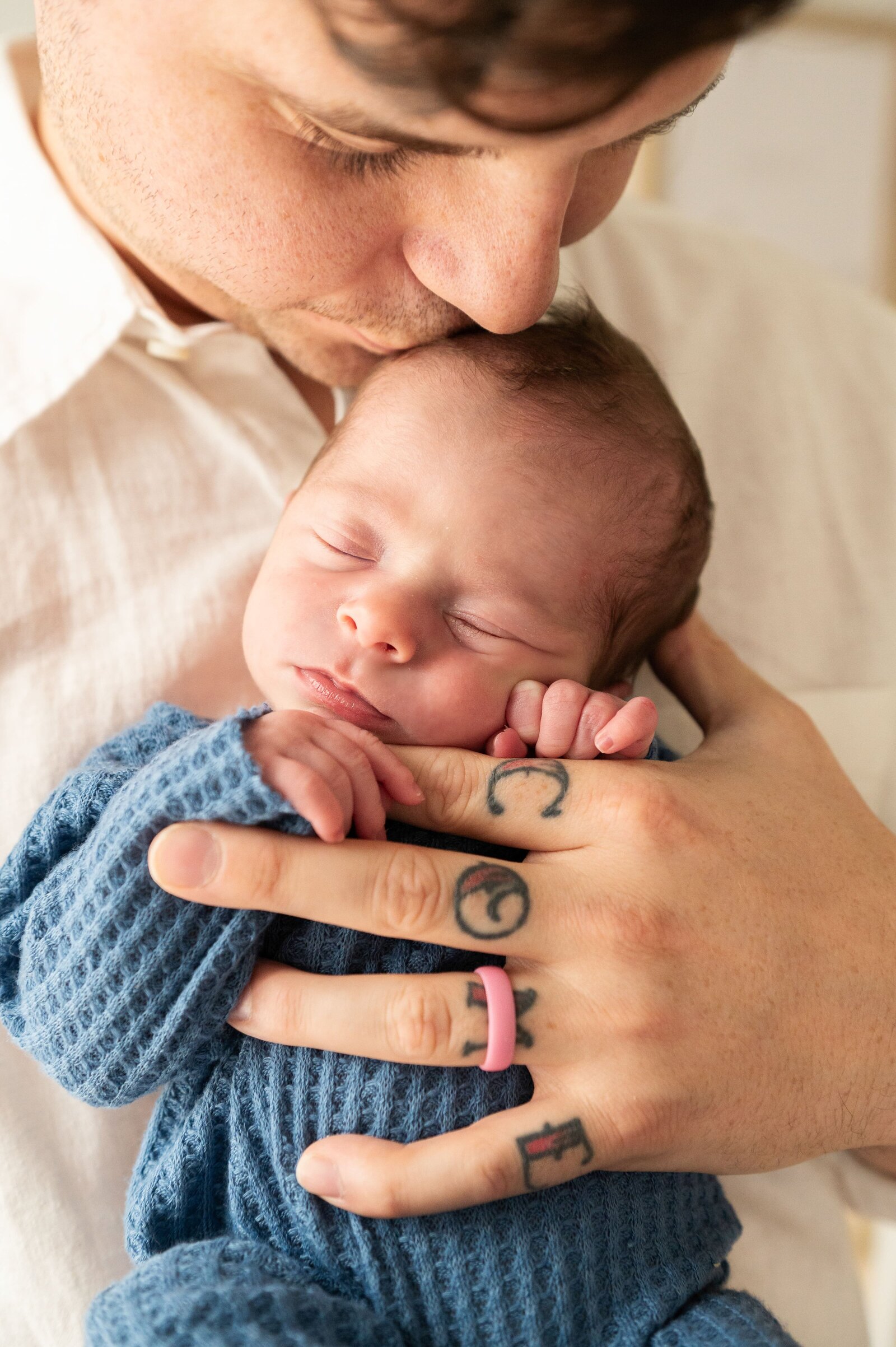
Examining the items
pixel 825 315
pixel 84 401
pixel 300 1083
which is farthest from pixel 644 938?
pixel 825 315

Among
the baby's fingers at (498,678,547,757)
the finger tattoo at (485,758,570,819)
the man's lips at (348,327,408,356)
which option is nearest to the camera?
the finger tattoo at (485,758,570,819)

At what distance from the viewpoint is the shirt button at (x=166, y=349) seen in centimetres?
125

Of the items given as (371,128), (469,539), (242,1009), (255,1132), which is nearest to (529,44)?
(371,128)

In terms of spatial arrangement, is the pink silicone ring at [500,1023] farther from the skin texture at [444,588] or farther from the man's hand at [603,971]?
the skin texture at [444,588]

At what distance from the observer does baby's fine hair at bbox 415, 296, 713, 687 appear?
110 cm

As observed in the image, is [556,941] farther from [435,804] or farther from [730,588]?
[730,588]

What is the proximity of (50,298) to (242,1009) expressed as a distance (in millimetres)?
817

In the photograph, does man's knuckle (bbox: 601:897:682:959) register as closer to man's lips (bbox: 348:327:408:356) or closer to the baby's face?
the baby's face

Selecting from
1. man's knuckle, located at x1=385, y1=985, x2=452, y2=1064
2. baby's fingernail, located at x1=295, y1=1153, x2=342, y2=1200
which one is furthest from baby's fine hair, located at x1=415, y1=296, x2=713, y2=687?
baby's fingernail, located at x1=295, y1=1153, x2=342, y2=1200

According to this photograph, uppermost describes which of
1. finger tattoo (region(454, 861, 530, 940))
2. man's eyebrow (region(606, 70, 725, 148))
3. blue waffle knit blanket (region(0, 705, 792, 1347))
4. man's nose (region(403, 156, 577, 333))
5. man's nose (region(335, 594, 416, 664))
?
man's eyebrow (region(606, 70, 725, 148))

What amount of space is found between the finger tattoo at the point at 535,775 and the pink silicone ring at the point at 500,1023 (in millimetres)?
148

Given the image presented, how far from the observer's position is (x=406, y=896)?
0.88m

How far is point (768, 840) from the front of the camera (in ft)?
3.48

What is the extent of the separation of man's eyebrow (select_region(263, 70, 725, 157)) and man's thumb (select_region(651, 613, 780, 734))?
0.59m
